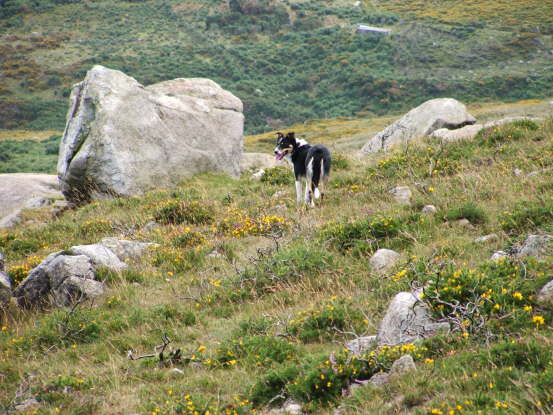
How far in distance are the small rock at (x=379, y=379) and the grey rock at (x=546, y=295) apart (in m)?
1.75

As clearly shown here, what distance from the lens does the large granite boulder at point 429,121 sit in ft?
65.9

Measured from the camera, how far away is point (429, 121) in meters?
20.3

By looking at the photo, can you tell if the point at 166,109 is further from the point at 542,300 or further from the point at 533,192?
the point at 542,300

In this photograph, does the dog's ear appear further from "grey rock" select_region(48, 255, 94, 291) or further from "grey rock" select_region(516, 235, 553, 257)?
"grey rock" select_region(516, 235, 553, 257)

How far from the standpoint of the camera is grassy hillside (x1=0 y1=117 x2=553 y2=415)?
4719 millimetres

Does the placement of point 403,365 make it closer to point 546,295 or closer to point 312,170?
point 546,295

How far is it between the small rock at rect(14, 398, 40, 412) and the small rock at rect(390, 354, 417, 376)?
3.75 m

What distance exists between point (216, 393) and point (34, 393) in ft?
6.72

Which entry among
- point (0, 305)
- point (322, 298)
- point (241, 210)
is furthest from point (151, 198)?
point (322, 298)

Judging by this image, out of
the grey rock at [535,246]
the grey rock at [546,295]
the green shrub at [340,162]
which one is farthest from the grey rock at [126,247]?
the grey rock at [546,295]

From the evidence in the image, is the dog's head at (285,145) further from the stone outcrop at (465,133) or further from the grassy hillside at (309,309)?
the stone outcrop at (465,133)

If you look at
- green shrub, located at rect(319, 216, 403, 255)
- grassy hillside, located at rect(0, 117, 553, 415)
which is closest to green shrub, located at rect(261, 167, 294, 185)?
grassy hillside, located at rect(0, 117, 553, 415)

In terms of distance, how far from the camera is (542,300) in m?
5.25

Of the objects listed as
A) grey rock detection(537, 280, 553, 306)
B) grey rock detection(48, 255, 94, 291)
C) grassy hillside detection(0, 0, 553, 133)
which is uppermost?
grey rock detection(537, 280, 553, 306)
